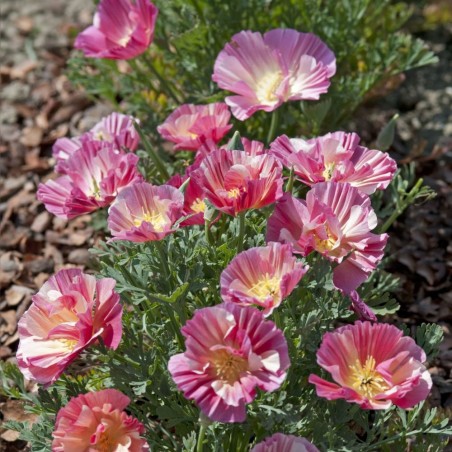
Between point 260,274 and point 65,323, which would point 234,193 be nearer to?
point 260,274

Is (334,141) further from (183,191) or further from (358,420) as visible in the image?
(358,420)

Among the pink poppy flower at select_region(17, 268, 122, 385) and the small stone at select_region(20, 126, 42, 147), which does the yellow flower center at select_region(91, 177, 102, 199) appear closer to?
the pink poppy flower at select_region(17, 268, 122, 385)

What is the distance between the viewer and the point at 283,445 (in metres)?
1.59

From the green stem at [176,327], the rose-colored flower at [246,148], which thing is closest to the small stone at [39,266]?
the rose-colored flower at [246,148]

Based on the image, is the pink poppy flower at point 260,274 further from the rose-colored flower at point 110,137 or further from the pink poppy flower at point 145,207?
the rose-colored flower at point 110,137

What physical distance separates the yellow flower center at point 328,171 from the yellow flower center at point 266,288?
0.32 m

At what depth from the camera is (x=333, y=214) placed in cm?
172

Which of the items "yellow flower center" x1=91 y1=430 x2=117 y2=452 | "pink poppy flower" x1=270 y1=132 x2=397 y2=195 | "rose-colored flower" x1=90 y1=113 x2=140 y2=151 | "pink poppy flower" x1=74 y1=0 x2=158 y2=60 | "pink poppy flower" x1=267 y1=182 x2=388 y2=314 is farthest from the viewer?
"pink poppy flower" x1=74 y1=0 x2=158 y2=60

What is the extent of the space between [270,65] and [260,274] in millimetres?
815

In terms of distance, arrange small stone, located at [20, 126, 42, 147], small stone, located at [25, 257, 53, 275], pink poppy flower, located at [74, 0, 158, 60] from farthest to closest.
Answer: small stone, located at [20, 126, 42, 147] < small stone, located at [25, 257, 53, 275] < pink poppy flower, located at [74, 0, 158, 60]

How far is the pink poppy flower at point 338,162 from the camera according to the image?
6.10ft

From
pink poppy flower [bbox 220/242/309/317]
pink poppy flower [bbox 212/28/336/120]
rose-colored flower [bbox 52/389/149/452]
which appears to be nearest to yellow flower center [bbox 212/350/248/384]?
pink poppy flower [bbox 220/242/309/317]

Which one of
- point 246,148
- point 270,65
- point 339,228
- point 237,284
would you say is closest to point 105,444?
point 237,284

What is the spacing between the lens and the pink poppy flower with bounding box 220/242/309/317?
160 cm
